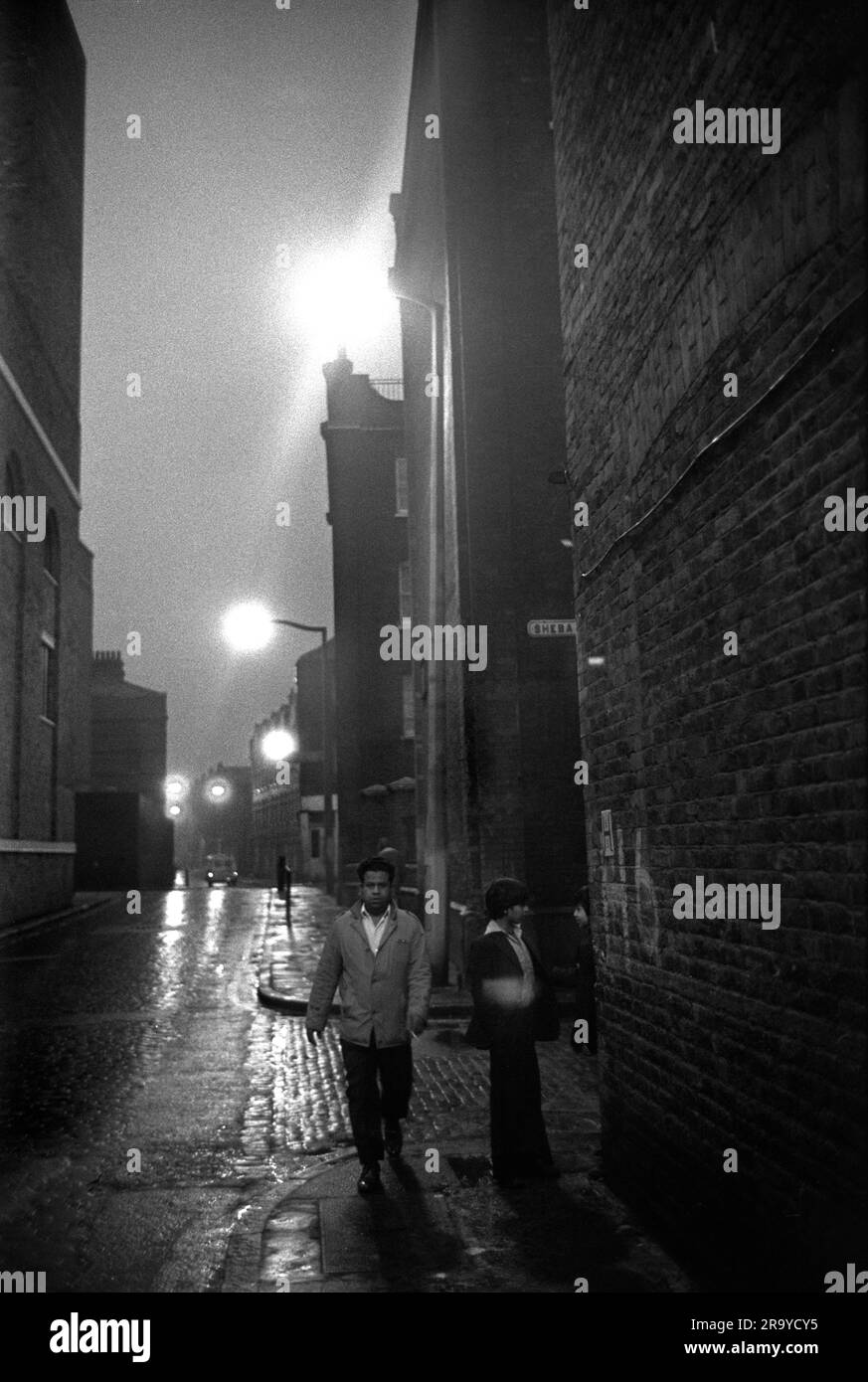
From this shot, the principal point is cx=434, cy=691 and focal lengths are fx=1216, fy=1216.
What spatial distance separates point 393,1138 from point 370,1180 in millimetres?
688

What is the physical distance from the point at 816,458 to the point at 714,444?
91cm

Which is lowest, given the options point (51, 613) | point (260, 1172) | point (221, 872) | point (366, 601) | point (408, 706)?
point (260, 1172)

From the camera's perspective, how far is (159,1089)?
32.3 feet

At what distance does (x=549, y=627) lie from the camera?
15352 millimetres

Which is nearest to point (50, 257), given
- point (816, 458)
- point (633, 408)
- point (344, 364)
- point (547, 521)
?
point (344, 364)

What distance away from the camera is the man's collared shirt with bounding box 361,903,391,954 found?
7.16m

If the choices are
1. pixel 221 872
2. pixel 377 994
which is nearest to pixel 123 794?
pixel 221 872

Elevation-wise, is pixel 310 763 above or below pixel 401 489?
below

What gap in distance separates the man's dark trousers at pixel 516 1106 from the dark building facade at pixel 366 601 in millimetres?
25661

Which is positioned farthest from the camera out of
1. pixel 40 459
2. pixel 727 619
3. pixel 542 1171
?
Result: pixel 40 459

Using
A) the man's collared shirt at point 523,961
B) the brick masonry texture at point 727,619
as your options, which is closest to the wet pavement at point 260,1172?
the brick masonry texture at point 727,619

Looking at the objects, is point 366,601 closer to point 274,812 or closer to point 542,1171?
point 542,1171

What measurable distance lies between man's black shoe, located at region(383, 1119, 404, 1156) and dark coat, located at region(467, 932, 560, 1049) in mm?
772

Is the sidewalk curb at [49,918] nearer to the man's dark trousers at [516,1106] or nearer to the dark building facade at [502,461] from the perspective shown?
the dark building facade at [502,461]
